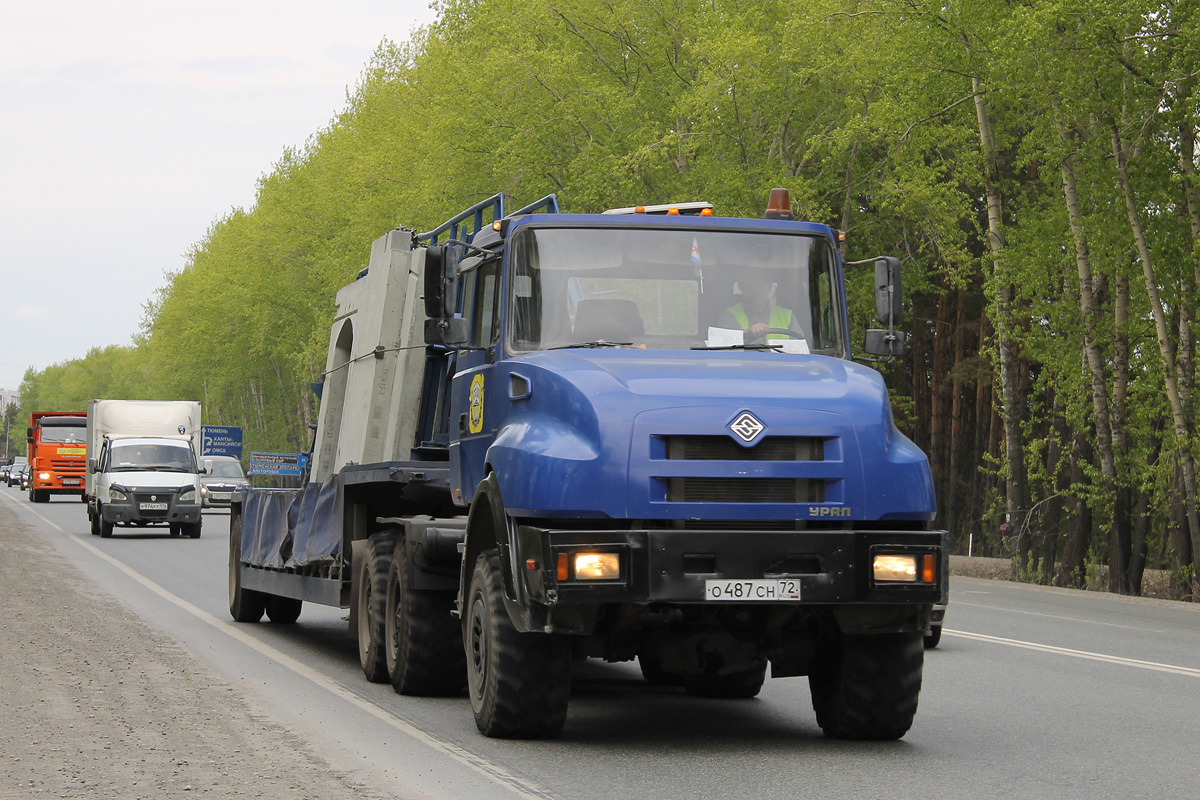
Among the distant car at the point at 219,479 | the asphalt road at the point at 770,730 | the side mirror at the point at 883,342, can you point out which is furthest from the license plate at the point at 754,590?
the distant car at the point at 219,479

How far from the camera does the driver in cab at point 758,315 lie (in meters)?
9.23

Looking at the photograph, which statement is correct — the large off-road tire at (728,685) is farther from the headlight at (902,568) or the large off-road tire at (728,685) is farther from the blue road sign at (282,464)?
the blue road sign at (282,464)

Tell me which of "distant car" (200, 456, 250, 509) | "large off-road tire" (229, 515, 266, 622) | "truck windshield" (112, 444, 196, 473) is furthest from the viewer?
"distant car" (200, 456, 250, 509)

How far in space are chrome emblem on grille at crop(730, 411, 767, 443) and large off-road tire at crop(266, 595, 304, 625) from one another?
8.78 m

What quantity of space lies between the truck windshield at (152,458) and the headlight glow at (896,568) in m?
30.2

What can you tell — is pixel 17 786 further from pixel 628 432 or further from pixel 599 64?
pixel 599 64

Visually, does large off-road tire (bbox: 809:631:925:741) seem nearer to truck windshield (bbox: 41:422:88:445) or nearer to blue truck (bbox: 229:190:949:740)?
blue truck (bbox: 229:190:949:740)

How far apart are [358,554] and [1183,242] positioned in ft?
54.7

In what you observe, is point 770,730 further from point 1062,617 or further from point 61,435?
point 61,435

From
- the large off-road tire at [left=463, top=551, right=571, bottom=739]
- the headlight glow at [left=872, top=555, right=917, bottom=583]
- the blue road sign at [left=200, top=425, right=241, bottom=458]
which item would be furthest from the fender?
the blue road sign at [left=200, top=425, right=241, bottom=458]

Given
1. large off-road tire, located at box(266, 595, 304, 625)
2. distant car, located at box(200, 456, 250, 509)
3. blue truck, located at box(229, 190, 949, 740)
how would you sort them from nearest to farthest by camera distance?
blue truck, located at box(229, 190, 949, 740) → large off-road tire, located at box(266, 595, 304, 625) → distant car, located at box(200, 456, 250, 509)

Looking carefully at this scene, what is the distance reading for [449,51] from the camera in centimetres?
4478

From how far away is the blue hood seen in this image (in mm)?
7949

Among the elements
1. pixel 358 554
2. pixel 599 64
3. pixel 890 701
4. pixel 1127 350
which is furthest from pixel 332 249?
pixel 890 701
